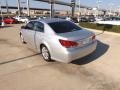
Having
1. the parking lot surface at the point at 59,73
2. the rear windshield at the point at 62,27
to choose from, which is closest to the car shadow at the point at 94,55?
the parking lot surface at the point at 59,73

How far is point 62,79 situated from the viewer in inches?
227

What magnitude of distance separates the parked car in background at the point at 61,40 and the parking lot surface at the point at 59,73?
16.8 inches

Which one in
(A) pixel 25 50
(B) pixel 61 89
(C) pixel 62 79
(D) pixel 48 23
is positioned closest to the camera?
(B) pixel 61 89

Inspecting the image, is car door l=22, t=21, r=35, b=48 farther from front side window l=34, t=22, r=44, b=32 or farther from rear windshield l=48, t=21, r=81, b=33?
rear windshield l=48, t=21, r=81, b=33

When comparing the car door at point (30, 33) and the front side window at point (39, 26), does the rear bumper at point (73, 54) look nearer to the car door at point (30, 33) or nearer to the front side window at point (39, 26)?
the front side window at point (39, 26)

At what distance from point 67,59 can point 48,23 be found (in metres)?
1.93

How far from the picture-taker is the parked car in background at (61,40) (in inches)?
252

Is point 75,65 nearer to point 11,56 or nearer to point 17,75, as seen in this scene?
point 17,75

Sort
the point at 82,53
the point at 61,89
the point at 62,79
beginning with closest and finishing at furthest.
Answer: the point at 61,89, the point at 62,79, the point at 82,53

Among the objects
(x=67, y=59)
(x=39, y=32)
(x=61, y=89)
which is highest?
(x=39, y=32)

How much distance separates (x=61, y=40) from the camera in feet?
21.4

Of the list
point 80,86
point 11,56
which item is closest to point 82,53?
point 80,86

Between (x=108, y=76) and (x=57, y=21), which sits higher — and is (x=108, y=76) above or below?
below

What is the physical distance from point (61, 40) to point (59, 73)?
1108 mm
